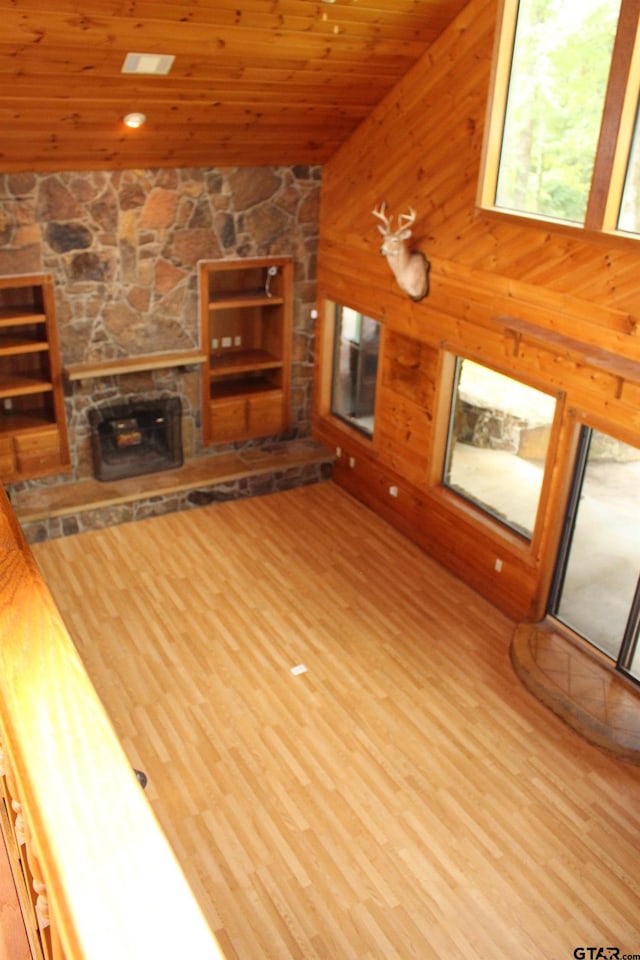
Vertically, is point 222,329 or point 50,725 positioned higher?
point 50,725

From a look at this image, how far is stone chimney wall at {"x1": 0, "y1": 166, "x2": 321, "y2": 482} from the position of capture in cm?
698

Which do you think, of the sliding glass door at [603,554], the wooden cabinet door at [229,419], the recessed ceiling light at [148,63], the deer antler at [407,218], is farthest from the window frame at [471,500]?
the recessed ceiling light at [148,63]

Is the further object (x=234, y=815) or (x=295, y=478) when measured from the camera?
(x=295, y=478)

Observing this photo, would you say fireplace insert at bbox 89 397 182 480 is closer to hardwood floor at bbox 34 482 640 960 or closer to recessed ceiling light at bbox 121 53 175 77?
hardwood floor at bbox 34 482 640 960

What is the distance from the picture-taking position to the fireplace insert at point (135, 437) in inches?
307

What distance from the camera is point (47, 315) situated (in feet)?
23.7

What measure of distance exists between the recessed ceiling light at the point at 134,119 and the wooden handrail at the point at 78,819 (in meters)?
4.95

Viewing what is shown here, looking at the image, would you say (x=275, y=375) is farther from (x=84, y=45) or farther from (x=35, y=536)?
(x=84, y=45)

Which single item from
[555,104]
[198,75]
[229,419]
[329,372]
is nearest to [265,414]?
[229,419]

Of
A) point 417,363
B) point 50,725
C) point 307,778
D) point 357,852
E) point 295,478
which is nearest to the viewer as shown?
point 50,725

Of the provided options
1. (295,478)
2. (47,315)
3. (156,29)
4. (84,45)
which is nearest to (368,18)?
(156,29)

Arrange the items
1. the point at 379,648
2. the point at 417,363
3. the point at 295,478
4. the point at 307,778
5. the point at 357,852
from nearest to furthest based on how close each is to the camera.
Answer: the point at 357,852 < the point at 307,778 < the point at 379,648 < the point at 417,363 < the point at 295,478

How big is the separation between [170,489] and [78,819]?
20.6ft

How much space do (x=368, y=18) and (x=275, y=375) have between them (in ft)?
12.9
